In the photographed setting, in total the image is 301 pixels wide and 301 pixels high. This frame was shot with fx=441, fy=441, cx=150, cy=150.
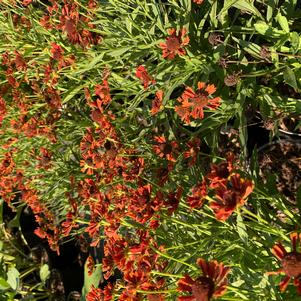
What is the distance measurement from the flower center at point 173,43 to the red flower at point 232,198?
0.43 m

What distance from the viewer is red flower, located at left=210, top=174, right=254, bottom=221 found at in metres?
0.74

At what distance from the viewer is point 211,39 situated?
1177 millimetres

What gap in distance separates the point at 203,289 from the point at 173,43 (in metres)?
0.60

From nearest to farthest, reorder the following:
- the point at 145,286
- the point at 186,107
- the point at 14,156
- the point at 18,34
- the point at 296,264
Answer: the point at 296,264
the point at 145,286
the point at 186,107
the point at 18,34
the point at 14,156

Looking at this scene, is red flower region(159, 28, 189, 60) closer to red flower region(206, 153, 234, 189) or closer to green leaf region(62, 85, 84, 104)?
red flower region(206, 153, 234, 189)

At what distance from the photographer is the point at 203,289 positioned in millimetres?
731

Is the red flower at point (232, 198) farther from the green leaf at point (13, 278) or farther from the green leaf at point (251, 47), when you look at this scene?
the green leaf at point (13, 278)

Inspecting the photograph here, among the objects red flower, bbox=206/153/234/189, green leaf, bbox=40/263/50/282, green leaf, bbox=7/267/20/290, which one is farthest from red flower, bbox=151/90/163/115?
green leaf, bbox=40/263/50/282

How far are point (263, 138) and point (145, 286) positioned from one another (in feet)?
3.16

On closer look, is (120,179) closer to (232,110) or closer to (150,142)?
(150,142)

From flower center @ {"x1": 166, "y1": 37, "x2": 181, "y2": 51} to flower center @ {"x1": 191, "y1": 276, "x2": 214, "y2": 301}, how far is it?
1.88ft

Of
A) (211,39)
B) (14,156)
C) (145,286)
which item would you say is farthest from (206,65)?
(14,156)

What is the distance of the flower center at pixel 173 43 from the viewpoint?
1.07m

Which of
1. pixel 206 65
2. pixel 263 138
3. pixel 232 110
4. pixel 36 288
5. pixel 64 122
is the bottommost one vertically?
pixel 36 288
